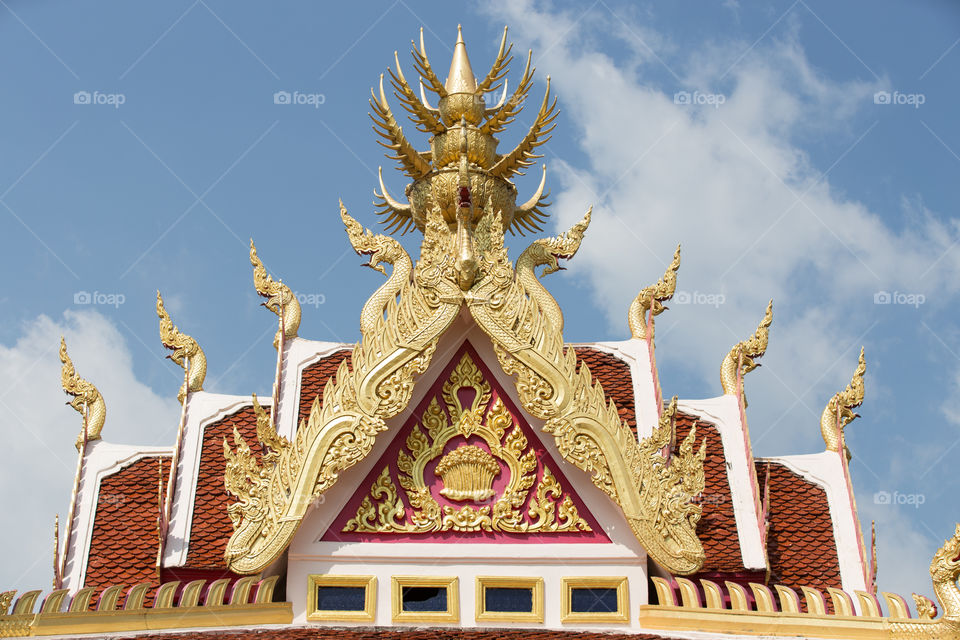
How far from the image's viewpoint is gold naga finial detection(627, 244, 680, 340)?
14250 millimetres

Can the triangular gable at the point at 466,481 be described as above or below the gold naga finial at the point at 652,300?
below

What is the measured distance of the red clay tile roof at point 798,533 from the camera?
11828 mm

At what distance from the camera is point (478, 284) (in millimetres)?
10719

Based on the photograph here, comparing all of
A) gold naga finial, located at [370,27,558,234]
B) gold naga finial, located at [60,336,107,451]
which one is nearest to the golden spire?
gold naga finial, located at [370,27,558,234]

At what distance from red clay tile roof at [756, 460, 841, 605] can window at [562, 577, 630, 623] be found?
84.9 inches

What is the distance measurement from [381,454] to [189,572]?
Answer: 91.8 inches

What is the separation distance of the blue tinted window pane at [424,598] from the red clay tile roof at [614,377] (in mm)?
3312

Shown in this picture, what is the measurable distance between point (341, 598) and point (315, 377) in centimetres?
384

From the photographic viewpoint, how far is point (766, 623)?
9484 mm

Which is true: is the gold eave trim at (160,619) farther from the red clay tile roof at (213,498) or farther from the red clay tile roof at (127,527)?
the red clay tile roof at (127,527)

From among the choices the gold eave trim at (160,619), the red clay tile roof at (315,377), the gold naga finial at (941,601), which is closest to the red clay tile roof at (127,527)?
the red clay tile roof at (315,377)

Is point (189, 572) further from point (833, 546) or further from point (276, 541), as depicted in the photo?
point (833, 546)

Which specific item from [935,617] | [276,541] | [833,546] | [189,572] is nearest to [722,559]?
[833,546]

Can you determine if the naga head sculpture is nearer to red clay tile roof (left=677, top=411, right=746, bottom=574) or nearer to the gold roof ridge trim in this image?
red clay tile roof (left=677, top=411, right=746, bottom=574)
